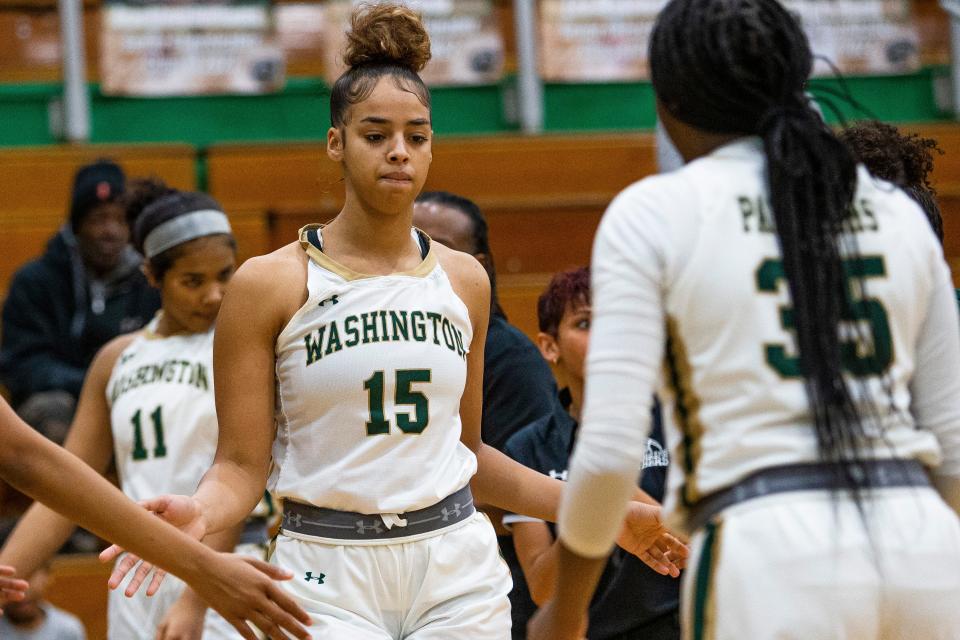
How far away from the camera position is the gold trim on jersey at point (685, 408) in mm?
2086

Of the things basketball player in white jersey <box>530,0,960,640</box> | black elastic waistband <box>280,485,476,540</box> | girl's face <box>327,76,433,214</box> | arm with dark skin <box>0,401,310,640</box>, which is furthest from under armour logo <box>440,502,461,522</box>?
basketball player in white jersey <box>530,0,960,640</box>

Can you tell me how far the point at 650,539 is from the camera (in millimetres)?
2908

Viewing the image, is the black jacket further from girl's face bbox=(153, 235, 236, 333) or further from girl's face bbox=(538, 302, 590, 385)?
girl's face bbox=(538, 302, 590, 385)

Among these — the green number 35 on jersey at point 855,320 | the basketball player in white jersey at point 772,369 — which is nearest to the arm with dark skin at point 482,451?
the basketball player in white jersey at point 772,369

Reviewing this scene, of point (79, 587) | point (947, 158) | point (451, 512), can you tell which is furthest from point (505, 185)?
point (451, 512)

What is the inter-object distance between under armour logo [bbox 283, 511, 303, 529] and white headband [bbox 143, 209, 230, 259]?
1.49 meters

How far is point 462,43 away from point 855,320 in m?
6.03

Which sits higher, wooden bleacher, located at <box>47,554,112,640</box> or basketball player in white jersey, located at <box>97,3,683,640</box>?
basketball player in white jersey, located at <box>97,3,683,640</box>

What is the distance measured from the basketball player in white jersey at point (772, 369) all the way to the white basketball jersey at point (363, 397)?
75cm

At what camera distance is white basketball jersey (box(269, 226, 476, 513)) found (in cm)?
285

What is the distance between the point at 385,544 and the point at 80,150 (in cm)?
514

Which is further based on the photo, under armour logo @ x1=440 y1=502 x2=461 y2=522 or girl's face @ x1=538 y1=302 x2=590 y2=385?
girl's face @ x1=538 y1=302 x2=590 y2=385

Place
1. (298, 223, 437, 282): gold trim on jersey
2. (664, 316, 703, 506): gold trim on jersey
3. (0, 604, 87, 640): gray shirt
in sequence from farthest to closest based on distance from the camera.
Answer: (0, 604, 87, 640): gray shirt → (298, 223, 437, 282): gold trim on jersey → (664, 316, 703, 506): gold trim on jersey

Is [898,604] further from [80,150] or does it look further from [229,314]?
[80,150]
